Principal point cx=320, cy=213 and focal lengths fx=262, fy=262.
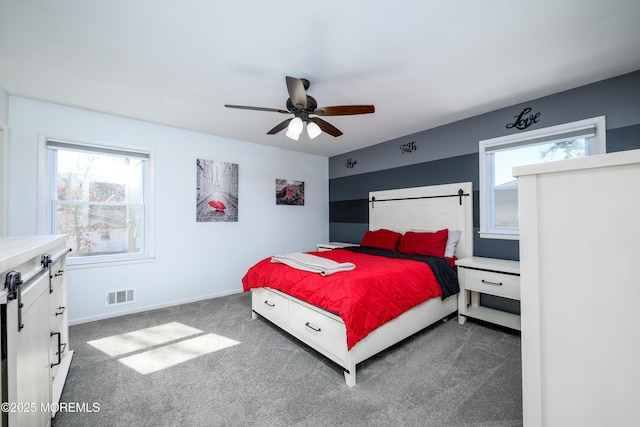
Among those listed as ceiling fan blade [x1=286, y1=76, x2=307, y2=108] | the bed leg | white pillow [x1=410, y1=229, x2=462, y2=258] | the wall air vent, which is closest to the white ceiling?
ceiling fan blade [x1=286, y1=76, x2=307, y2=108]

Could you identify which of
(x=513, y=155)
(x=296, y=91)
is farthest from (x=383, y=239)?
(x=296, y=91)

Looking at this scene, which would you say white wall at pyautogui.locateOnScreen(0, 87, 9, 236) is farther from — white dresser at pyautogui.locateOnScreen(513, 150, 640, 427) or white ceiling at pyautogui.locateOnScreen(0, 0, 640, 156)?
white dresser at pyautogui.locateOnScreen(513, 150, 640, 427)

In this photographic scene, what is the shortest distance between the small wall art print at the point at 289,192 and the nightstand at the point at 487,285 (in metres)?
2.88

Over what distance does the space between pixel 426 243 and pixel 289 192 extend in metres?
2.51

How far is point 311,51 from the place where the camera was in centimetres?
196

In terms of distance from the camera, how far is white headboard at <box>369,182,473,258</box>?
10.9ft

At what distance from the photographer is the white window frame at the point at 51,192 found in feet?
9.02

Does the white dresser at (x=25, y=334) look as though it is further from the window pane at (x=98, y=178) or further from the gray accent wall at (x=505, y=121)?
the gray accent wall at (x=505, y=121)

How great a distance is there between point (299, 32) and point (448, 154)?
8.61 ft

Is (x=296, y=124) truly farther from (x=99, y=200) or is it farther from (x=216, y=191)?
(x=99, y=200)

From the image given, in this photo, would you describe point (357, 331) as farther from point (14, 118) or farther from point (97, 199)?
point (14, 118)

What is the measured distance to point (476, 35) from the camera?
1.84 meters

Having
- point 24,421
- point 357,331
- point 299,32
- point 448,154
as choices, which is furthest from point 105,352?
point 448,154

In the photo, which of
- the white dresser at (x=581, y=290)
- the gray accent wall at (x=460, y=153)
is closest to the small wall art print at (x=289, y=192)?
the gray accent wall at (x=460, y=153)
